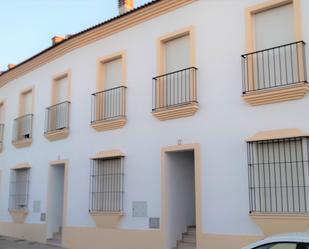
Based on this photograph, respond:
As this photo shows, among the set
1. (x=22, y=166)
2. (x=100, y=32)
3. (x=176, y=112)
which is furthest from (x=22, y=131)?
(x=176, y=112)

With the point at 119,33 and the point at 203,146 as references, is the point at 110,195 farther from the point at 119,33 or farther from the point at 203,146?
the point at 119,33

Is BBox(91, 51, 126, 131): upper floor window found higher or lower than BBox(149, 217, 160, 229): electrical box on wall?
higher

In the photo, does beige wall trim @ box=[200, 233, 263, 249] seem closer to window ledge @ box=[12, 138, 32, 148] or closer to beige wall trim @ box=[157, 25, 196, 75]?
beige wall trim @ box=[157, 25, 196, 75]

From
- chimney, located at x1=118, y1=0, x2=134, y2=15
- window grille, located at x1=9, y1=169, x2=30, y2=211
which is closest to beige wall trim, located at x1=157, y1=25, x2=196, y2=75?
chimney, located at x1=118, y1=0, x2=134, y2=15

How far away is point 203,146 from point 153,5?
444cm

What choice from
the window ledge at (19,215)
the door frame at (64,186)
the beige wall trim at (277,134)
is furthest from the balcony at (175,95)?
the window ledge at (19,215)

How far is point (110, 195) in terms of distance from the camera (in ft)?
44.1

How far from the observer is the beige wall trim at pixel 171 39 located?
38.9 feet

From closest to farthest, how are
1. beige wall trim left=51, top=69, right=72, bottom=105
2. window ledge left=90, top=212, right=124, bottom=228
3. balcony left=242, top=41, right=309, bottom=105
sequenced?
balcony left=242, top=41, right=309, bottom=105, window ledge left=90, top=212, right=124, bottom=228, beige wall trim left=51, top=69, right=72, bottom=105

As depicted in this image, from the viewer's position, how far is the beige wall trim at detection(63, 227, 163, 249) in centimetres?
1205

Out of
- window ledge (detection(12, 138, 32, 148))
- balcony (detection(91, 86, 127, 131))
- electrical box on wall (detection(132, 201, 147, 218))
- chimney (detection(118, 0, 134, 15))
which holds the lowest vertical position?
electrical box on wall (detection(132, 201, 147, 218))

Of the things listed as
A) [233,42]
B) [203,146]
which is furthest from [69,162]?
[233,42]

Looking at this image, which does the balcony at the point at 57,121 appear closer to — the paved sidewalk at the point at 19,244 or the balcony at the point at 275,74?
the paved sidewalk at the point at 19,244

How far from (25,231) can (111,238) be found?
536cm
